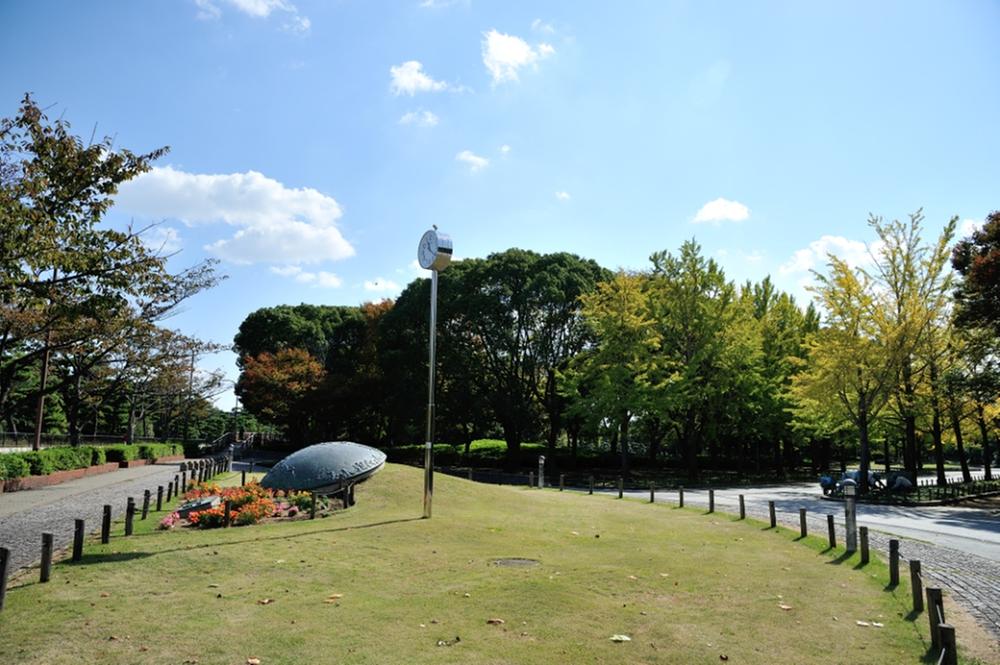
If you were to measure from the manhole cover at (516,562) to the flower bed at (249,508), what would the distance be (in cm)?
613

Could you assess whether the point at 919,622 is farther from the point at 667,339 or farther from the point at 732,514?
the point at 667,339

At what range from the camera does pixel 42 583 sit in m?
8.55

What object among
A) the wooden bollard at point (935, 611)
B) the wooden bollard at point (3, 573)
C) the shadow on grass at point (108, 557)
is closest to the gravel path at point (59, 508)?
the shadow on grass at point (108, 557)

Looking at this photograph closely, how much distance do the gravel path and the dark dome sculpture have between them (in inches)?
162

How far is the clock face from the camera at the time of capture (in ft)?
54.5

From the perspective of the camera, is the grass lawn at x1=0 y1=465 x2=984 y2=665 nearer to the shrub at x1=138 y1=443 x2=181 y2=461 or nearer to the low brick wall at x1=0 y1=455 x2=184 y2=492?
the low brick wall at x1=0 y1=455 x2=184 y2=492

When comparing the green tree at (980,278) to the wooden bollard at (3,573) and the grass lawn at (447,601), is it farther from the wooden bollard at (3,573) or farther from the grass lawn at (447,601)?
the wooden bollard at (3,573)

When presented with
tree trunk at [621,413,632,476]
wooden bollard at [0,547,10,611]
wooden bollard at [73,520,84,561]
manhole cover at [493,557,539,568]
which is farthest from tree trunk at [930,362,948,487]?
wooden bollard at [0,547,10,611]

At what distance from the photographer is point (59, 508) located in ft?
59.4

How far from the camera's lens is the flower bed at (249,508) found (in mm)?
13555

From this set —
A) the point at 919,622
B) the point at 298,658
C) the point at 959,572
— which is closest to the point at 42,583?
the point at 298,658

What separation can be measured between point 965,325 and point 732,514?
677 inches

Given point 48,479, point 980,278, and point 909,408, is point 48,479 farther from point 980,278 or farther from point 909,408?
point 909,408

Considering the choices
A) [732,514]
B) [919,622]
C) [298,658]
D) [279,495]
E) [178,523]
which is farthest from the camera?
[732,514]
